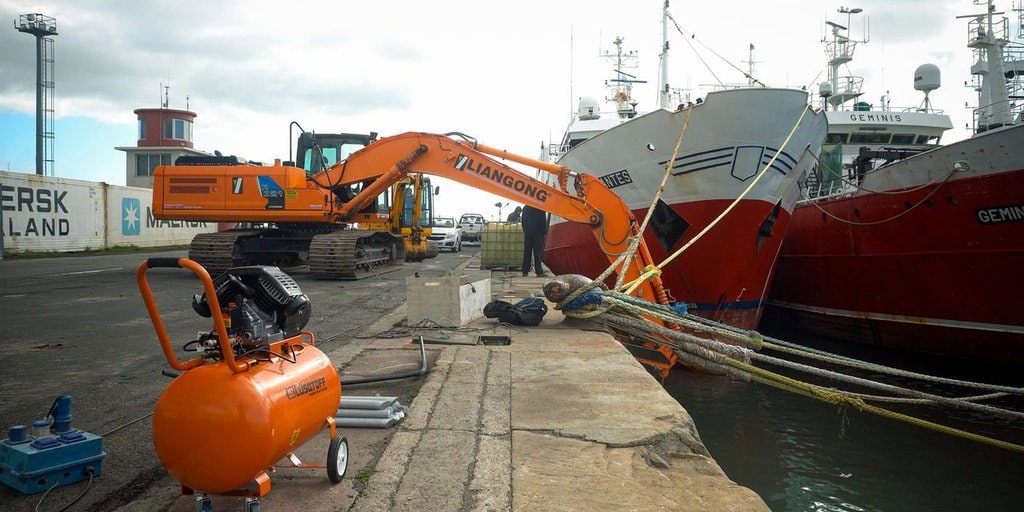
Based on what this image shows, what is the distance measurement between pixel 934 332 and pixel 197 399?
10.5m

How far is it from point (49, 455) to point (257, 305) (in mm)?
1067

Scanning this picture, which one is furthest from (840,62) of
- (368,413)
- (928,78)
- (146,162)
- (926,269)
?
(146,162)

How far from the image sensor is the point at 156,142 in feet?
147

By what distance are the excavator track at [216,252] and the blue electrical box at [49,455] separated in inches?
409

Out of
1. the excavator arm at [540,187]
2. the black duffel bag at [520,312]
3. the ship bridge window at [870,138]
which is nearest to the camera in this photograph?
the black duffel bag at [520,312]

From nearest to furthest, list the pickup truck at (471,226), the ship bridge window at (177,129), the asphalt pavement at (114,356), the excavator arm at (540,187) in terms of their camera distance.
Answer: the asphalt pavement at (114,356) < the excavator arm at (540,187) < the pickup truck at (471,226) < the ship bridge window at (177,129)

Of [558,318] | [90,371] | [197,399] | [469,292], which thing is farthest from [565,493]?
[558,318]

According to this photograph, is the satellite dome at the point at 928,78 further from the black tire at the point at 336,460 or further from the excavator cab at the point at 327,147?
the black tire at the point at 336,460

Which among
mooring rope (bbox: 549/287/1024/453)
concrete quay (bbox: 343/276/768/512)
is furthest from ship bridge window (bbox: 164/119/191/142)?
concrete quay (bbox: 343/276/768/512)

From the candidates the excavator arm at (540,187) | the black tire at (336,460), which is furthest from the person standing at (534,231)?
the black tire at (336,460)

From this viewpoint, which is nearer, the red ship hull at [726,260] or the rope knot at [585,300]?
the rope knot at [585,300]

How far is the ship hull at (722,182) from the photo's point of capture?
9.39 meters

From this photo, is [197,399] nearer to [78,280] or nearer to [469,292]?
[469,292]

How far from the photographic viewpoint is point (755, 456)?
628 centimetres
